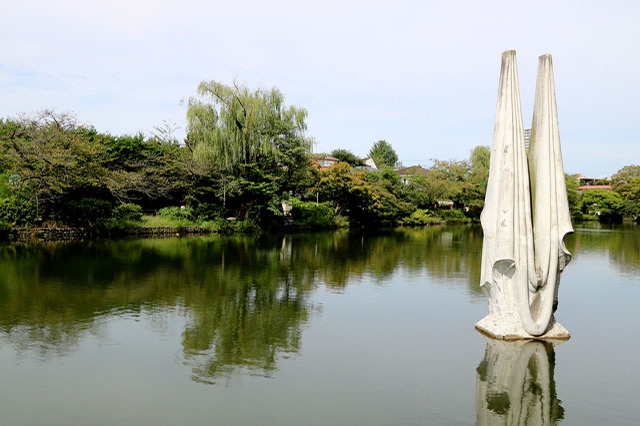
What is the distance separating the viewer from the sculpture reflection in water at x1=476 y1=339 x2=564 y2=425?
511 cm

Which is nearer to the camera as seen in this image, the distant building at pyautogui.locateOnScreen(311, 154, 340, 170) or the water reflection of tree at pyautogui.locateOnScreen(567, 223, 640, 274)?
the water reflection of tree at pyautogui.locateOnScreen(567, 223, 640, 274)

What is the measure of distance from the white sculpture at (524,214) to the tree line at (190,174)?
17829mm

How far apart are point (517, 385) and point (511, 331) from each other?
1.86m

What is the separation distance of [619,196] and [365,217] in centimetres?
3537

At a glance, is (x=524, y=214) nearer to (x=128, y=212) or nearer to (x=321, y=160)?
(x=128, y=212)

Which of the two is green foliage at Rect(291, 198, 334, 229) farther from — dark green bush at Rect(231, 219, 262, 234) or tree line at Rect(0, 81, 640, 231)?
dark green bush at Rect(231, 219, 262, 234)

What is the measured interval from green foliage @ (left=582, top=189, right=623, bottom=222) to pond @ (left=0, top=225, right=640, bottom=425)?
4882 centimetres

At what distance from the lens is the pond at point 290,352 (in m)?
5.16

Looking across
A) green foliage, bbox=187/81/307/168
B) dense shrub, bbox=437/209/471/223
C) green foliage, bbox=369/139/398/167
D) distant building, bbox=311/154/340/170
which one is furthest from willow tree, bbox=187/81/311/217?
green foliage, bbox=369/139/398/167

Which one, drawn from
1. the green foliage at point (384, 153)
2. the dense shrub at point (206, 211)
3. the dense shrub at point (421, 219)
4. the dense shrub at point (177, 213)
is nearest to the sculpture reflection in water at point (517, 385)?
the dense shrub at point (177, 213)

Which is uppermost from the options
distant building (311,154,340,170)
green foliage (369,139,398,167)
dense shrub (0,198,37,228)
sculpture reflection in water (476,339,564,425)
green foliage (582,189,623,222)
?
green foliage (369,139,398,167)

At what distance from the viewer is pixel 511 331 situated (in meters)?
7.70

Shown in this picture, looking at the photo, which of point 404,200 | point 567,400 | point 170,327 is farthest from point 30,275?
point 404,200

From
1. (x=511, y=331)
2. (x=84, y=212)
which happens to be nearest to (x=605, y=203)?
(x=84, y=212)
